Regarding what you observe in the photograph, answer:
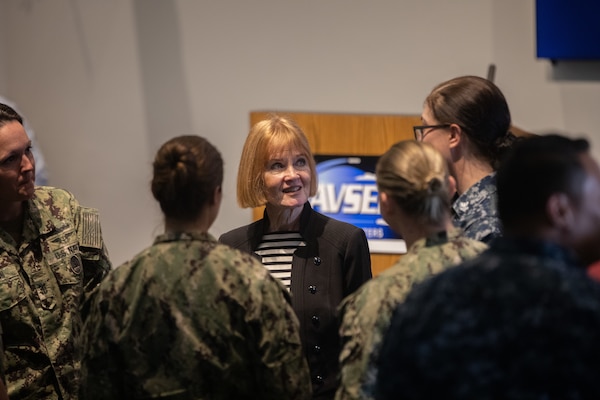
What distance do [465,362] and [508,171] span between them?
36 cm

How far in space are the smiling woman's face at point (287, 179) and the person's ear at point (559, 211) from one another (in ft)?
4.66

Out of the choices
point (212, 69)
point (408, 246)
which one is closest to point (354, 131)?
point (212, 69)

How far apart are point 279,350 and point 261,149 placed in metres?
1.03

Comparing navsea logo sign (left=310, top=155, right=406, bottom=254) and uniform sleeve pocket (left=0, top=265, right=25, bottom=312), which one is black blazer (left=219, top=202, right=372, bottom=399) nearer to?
uniform sleeve pocket (left=0, top=265, right=25, bottom=312)

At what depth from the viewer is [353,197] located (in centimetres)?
478

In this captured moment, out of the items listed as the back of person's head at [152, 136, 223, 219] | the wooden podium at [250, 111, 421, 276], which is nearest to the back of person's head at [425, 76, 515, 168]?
the back of person's head at [152, 136, 223, 219]

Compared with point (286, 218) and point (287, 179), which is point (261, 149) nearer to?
point (287, 179)

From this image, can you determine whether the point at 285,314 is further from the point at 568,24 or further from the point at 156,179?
the point at 568,24

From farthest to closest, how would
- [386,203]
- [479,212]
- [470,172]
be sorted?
[470,172] < [479,212] < [386,203]

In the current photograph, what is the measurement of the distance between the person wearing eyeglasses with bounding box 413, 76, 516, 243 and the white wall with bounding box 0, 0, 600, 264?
2.14 meters

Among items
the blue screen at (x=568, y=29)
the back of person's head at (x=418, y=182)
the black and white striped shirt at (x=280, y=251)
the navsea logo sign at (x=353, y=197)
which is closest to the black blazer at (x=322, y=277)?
the black and white striped shirt at (x=280, y=251)

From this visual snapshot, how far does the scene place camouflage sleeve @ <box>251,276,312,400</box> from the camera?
206cm

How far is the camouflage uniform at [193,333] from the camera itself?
205 cm

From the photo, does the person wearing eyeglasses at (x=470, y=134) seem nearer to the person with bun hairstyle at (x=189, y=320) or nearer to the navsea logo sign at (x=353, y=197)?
the person with bun hairstyle at (x=189, y=320)
